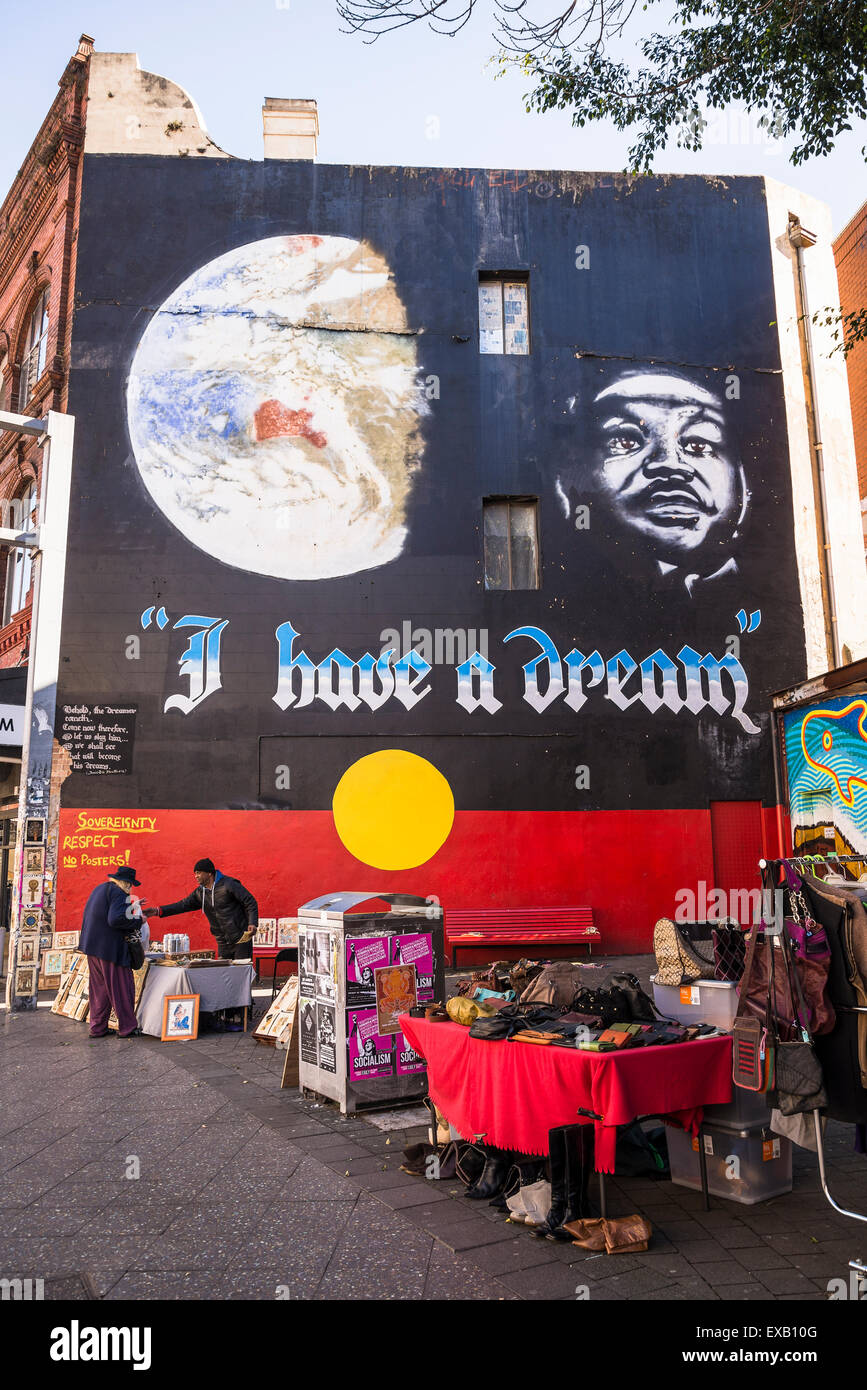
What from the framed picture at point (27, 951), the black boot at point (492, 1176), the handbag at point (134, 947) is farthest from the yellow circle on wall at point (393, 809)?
the black boot at point (492, 1176)

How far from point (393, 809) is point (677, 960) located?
10.2 meters

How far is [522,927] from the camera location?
53.5 ft

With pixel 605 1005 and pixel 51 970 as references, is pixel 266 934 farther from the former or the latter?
pixel 605 1005

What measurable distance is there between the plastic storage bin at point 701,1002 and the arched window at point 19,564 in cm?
1658

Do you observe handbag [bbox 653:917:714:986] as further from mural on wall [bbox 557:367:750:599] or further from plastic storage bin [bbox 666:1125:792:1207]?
mural on wall [bbox 557:367:750:599]

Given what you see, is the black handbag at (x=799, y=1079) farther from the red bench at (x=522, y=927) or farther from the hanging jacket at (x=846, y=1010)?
the red bench at (x=522, y=927)

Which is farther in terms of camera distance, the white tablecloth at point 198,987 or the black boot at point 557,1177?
the white tablecloth at point 198,987

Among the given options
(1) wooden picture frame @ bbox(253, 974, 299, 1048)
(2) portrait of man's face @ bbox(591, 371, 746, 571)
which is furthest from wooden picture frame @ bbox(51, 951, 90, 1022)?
(2) portrait of man's face @ bbox(591, 371, 746, 571)

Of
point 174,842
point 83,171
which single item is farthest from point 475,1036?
point 83,171

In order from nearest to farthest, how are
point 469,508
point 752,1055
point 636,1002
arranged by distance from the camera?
point 752,1055
point 636,1002
point 469,508

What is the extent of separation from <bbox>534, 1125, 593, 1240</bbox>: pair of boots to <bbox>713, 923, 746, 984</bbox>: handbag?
66.5 inches

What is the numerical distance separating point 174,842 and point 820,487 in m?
13.3

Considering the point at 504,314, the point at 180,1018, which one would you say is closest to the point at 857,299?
the point at 504,314

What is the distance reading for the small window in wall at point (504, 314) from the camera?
18.3 meters
